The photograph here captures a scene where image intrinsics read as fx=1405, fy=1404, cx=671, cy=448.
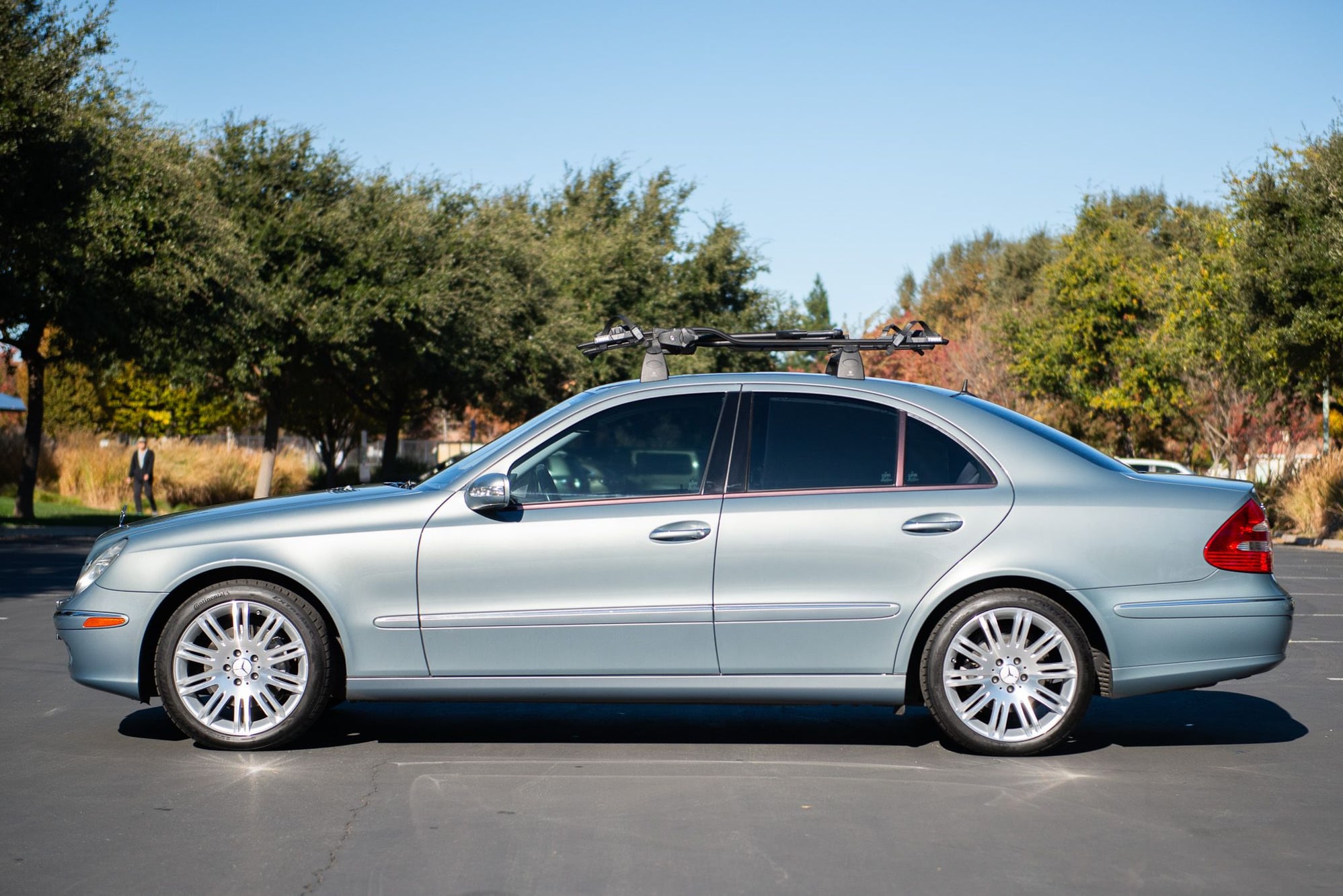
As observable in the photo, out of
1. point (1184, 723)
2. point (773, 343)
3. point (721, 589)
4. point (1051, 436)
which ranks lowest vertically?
point (1184, 723)

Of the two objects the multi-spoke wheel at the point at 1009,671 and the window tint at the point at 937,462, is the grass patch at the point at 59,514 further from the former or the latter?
the multi-spoke wheel at the point at 1009,671

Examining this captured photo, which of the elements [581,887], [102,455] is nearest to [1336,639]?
[581,887]

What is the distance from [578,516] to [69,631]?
2.35 meters

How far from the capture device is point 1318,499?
1040 inches

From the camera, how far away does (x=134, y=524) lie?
21.4 feet

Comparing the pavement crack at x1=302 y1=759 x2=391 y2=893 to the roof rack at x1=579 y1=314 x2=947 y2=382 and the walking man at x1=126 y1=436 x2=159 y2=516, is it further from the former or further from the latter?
the walking man at x1=126 y1=436 x2=159 y2=516

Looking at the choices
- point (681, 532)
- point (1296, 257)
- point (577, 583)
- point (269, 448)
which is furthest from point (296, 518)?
point (269, 448)

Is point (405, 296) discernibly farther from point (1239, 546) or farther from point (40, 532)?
point (1239, 546)

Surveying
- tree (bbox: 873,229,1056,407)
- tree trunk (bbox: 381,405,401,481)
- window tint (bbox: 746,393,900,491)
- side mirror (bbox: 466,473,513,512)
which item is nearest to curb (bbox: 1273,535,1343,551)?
tree (bbox: 873,229,1056,407)

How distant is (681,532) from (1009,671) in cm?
154

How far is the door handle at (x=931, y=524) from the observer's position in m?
6.04

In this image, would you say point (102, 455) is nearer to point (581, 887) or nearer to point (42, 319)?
point (42, 319)

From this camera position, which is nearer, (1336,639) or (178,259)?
(1336,639)

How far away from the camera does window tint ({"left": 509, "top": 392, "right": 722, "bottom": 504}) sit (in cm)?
619
